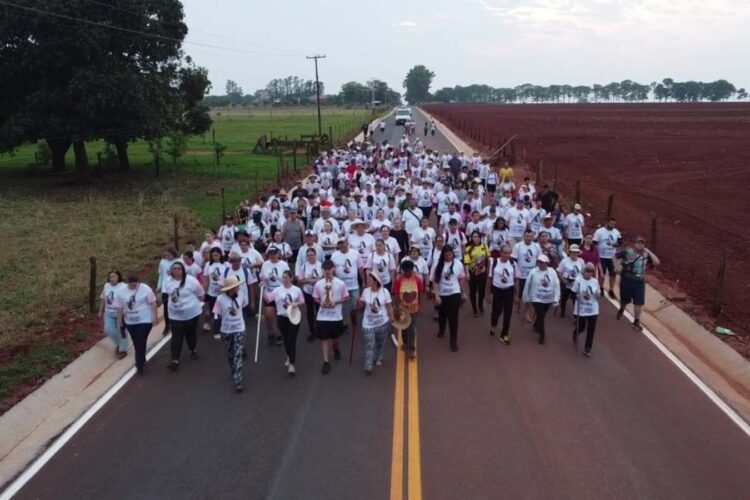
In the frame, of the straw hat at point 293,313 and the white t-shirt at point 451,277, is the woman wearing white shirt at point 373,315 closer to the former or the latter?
the straw hat at point 293,313

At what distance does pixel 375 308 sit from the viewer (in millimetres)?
9336

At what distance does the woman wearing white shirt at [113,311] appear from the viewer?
972 cm

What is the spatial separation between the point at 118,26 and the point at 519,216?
23.1 metres

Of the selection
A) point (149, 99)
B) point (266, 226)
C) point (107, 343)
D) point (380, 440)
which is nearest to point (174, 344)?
point (107, 343)

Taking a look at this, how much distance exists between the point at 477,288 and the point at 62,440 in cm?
Answer: 723

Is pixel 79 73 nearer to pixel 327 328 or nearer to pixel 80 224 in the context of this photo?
pixel 80 224

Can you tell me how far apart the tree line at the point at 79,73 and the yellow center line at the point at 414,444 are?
911 inches

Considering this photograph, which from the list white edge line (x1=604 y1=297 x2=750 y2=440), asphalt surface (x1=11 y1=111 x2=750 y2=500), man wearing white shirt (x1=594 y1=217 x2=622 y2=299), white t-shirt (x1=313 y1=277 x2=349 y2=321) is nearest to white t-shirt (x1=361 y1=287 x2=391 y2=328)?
white t-shirt (x1=313 y1=277 x2=349 y2=321)

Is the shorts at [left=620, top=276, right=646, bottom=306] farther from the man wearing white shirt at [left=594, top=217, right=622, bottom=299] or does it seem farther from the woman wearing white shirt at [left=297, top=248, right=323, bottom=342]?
the woman wearing white shirt at [left=297, top=248, right=323, bottom=342]

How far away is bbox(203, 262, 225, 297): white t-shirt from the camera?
10750 millimetres

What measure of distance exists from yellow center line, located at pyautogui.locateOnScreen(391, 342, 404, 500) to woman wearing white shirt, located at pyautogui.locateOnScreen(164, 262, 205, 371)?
320cm

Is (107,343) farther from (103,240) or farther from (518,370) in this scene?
(103,240)

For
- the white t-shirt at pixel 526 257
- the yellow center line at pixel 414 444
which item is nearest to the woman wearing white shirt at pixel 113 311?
the yellow center line at pixel 414 444

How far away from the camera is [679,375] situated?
9.41m
